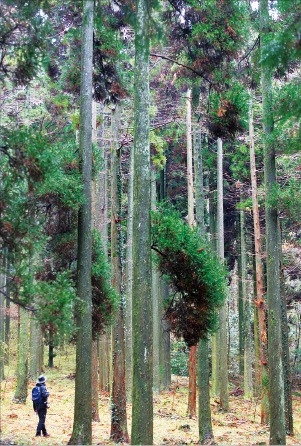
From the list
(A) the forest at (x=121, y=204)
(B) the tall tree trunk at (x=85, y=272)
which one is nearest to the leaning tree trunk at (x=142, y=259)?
(A) the forest at (x=121, y=204)

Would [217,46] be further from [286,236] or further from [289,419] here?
[286,236]

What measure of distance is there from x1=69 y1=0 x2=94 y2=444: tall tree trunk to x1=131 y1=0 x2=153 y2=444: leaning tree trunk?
1.13 m

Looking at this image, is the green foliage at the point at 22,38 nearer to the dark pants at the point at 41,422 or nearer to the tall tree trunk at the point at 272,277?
the tall tree trunk at the point at 272,277

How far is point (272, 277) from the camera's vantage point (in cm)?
1098

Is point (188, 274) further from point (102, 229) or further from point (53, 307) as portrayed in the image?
point (102, 229)

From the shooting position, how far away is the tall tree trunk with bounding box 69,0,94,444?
907cm

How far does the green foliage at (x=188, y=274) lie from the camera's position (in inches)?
409

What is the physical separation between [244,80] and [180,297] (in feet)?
21.9

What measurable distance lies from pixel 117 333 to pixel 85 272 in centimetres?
279

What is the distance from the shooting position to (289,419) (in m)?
13.9

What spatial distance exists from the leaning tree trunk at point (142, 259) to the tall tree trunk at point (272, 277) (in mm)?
2884

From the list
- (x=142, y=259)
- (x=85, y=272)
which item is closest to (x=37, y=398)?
(x=85, y=272)

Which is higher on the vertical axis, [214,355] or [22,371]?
[22,371]

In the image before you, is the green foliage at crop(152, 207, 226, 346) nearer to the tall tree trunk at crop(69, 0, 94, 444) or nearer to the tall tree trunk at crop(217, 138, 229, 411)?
the tall tree trunk at crop(69, 0, 94, 444)
